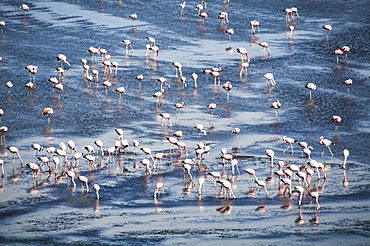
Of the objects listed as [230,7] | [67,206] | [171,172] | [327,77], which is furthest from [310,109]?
[230,7]

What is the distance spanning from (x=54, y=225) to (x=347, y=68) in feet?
40.4

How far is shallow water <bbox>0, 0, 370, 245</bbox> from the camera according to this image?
11.7 metres

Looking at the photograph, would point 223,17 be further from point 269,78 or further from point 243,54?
point 269,78

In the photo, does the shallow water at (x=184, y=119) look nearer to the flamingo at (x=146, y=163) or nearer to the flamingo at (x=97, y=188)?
the flamingo at (x=97, y=188)

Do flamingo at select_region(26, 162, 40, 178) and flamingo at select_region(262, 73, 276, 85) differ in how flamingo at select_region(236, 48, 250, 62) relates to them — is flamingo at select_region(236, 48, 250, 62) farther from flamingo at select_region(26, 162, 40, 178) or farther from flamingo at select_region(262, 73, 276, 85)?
flamingo at select_region(26, 162, 40, 178)

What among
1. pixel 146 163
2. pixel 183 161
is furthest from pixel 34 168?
pixel 183 161

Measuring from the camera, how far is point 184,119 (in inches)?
678

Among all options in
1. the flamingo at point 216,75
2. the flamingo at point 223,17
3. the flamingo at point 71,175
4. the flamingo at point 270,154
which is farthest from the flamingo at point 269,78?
the flamingo at point 71,175

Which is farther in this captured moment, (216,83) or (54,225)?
(216,83)

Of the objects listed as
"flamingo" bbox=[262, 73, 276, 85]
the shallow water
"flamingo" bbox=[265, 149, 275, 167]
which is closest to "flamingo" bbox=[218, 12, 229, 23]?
the shallow water

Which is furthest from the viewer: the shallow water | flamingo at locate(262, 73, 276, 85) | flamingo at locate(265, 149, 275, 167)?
flamingo at locate(262, 73, 276, 85)

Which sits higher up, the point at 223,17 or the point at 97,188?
the point at 223,17

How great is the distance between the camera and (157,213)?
1209 centimetres

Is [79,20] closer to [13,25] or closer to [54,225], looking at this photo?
[13,25]
